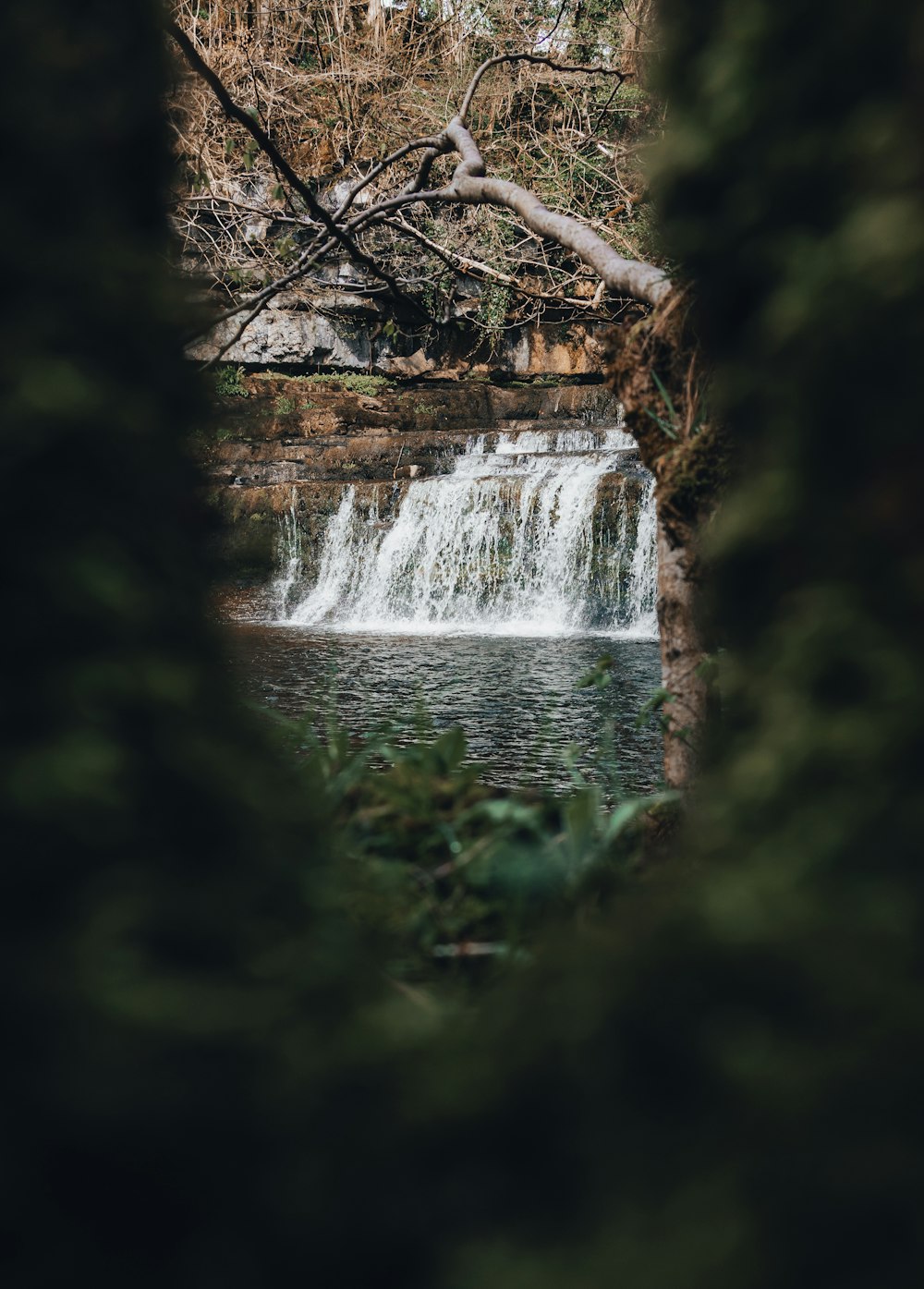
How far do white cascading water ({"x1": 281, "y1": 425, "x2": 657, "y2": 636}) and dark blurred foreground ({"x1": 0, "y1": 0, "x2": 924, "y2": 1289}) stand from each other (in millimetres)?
11460

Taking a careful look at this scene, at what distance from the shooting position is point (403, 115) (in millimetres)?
15203

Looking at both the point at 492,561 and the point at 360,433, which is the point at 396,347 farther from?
the point at 492,561

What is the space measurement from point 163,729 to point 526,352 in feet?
74.5

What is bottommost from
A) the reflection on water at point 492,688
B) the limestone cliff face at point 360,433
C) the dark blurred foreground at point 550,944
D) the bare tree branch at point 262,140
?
the reflection on water at point 492,688

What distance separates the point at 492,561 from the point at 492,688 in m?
6.25

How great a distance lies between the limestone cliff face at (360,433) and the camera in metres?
16.4

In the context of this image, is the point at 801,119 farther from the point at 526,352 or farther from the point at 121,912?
the point at 526,352

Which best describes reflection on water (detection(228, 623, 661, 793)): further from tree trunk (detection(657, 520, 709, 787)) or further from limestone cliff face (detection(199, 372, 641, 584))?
limestone cliff face (detection(199, 372, 641, 584))

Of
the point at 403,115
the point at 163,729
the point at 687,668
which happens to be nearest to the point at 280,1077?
the point at 163,729

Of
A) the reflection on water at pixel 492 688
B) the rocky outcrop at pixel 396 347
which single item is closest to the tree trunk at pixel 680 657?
the reflection on water at pixel 492 688

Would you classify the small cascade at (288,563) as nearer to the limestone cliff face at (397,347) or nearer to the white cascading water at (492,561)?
the white cascading water at (492,561)

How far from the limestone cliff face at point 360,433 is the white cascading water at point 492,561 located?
1.66 feet

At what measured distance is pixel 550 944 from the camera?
84cm

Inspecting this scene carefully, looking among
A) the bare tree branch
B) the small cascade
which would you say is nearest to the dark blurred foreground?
the bare tree branch
